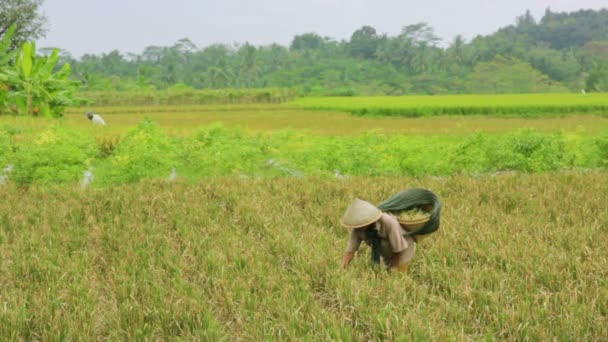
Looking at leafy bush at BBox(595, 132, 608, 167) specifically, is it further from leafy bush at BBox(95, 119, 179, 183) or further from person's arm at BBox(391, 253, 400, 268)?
person's arm at BBox(391, 253, 400, 268)

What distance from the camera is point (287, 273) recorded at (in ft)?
11.3

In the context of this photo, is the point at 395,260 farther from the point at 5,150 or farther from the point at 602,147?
the point at 602,147

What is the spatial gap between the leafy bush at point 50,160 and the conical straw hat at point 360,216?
5.33 m

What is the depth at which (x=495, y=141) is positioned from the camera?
828 cm

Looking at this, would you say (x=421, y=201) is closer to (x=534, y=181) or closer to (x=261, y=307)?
(x=261, y=307)

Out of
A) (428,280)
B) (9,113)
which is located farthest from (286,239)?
(9,113)

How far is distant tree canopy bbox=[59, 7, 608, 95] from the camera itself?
1898 inches

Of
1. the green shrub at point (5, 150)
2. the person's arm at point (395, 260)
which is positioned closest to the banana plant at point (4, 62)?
the green shrub at point (5, 150)

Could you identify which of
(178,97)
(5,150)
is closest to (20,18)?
(178,97)

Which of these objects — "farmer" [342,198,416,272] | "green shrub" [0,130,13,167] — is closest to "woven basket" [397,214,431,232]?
"farmer" [342,198,416,272]

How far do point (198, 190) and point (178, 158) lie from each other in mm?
1544

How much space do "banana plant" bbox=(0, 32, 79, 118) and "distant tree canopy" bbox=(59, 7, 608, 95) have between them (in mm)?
26985

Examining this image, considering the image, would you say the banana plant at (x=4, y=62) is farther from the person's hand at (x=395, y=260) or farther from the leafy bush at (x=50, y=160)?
the person's hand at (x=395, y=260)

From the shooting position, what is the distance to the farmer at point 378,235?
3068mm
